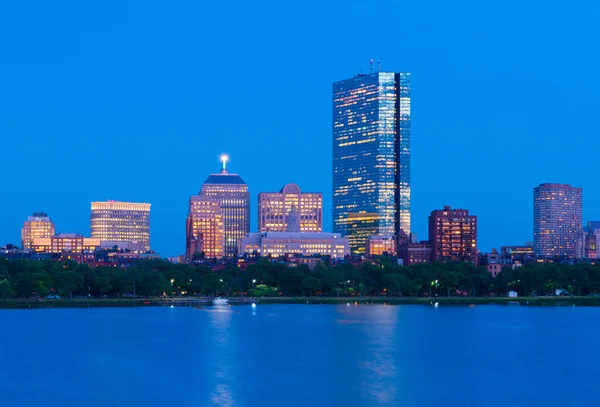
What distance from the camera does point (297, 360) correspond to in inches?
3792

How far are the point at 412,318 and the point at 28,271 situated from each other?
249 ft

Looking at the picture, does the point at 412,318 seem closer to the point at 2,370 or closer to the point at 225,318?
the point at 225,318

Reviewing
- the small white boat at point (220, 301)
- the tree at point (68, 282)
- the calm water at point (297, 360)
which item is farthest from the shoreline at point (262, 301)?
the calm water at point (297, 360)

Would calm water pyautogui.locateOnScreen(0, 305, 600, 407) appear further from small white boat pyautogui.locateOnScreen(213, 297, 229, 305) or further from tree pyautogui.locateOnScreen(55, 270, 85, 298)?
small white boat pyautogui.locateOnScreen(213, 297, 229, 305)

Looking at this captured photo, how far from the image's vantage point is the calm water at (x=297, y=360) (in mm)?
76625

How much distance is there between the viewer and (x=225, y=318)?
481 ft

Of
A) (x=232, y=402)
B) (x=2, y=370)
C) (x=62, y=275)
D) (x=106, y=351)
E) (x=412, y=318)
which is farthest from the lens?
(x=62, y=275)

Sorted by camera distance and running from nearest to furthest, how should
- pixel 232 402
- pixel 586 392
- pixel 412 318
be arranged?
pixel 232 402
pixel 586 392
pixel 412 318

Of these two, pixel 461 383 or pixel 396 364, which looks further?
pixel 396 364

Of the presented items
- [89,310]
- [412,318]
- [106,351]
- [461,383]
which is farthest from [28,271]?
[461,383]

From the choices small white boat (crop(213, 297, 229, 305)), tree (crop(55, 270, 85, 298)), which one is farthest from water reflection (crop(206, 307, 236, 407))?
tree (crop(55, 270, 85, 298))

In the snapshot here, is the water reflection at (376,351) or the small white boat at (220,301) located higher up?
the small white boat at (220,301)

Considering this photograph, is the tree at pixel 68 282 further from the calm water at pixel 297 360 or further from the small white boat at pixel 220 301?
the calm water at pixel 297 360

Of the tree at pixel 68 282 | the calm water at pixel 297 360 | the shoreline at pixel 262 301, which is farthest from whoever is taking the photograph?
the tree at pixel 68 282
